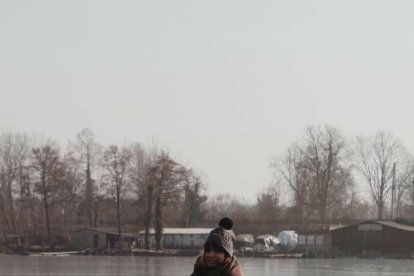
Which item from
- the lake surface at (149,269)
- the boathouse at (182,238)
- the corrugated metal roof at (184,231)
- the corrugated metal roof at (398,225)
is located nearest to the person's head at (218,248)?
the lake surface at (149,269)

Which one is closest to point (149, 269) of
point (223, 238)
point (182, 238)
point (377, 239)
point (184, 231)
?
point (182, 238)

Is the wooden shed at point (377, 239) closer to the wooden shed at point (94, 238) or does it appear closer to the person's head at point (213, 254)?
the wooden shed at point (94, 238)

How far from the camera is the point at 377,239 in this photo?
95375mm

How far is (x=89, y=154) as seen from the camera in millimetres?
107188

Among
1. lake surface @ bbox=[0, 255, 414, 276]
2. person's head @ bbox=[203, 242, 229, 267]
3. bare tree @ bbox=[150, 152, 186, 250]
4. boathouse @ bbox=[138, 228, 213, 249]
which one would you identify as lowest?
lake surface @ bbox=[0, 255, 414, 276]

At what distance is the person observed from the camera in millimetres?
5066

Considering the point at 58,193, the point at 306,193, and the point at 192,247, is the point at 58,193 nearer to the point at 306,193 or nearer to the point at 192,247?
the point at 192,247

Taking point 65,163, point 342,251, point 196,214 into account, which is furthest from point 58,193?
point 342,251

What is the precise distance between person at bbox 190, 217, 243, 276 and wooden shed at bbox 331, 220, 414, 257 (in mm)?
91447

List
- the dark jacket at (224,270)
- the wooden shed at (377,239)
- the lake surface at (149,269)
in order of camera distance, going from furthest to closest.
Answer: the wooden shed at (377,239) → the lake surface at (149,269) → the dark jacket at (224,270)

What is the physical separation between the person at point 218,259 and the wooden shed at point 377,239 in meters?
91.4

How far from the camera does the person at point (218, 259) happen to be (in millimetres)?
5066

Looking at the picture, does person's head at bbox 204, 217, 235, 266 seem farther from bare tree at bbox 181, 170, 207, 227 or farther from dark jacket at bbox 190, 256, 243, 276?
bare tree at bbox 181, 170, 207, 227

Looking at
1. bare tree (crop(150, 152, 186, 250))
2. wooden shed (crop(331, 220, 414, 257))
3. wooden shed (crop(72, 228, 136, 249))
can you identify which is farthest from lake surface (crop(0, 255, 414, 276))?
wooden shed (crop(72, 228, 136, 249))
